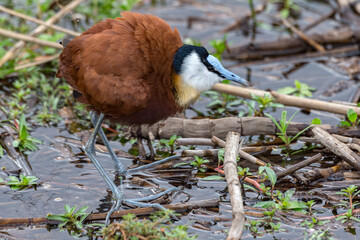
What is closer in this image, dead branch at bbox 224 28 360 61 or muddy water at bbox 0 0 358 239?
muddy water at bbox 0 0 358 239

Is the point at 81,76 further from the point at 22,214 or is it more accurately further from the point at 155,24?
the point at 22,214

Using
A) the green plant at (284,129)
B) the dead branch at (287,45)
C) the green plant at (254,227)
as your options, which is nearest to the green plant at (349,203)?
the green plant at (254,227)

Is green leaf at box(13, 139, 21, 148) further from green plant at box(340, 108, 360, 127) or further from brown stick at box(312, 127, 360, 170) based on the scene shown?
green plant at box(340, 108, 360, 127)

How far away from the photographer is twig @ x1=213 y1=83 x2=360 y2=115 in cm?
488

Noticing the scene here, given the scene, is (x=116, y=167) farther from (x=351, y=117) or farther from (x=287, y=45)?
(x=287, y=45)

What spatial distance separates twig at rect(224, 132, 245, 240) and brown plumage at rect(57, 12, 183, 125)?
560 mm

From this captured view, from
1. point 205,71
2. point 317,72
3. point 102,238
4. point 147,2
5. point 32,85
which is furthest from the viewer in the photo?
point 147,2

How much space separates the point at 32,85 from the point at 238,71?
247cm

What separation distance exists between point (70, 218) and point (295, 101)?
2.55m

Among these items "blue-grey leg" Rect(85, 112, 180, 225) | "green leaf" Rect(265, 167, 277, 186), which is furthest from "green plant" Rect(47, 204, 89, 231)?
"green leaf" Rect(265, 167, 277, 186)

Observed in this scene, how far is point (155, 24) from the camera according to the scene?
13.8ft

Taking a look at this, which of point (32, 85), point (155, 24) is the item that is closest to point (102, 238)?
point (155, 24)

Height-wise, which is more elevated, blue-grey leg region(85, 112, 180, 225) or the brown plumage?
the brown plumage

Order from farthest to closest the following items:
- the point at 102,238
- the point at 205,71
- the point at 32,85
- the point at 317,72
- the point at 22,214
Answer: the point at 317,72
the point at 32,85
the point at 205,71
the point at 22,214
the point at 102,238
